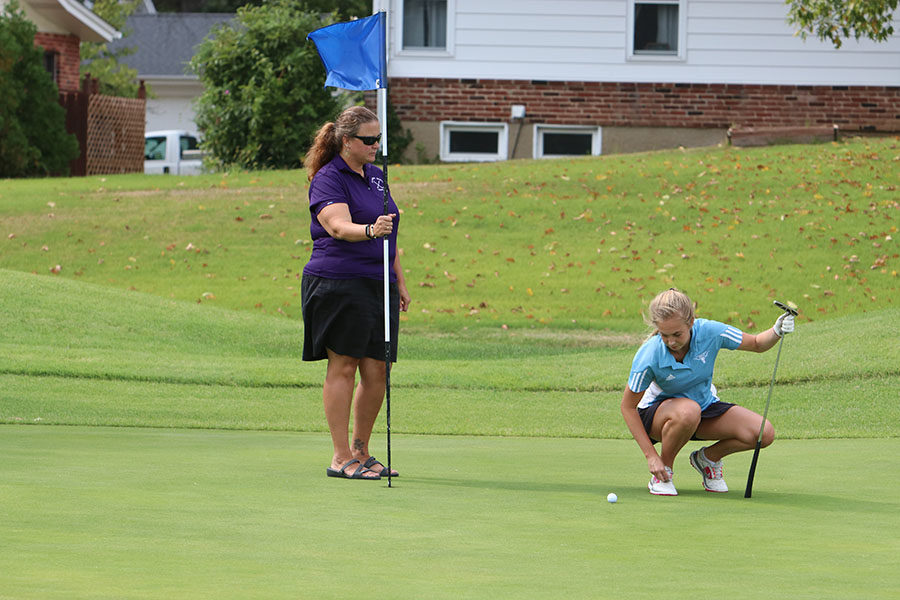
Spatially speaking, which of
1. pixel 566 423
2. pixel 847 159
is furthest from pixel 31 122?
pixel 566 423

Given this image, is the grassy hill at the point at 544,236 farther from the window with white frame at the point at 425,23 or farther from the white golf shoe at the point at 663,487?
the white golf shoe at the point at 663,487

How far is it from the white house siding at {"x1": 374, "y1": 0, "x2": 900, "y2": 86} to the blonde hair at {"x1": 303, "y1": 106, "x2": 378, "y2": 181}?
73.9 ft

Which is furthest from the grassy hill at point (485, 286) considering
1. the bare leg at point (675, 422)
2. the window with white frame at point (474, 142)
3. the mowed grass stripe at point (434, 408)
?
the bare leg at point (675, 422)

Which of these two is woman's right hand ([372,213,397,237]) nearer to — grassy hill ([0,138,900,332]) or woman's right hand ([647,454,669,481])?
woman's right hand ([647,454,669,481])

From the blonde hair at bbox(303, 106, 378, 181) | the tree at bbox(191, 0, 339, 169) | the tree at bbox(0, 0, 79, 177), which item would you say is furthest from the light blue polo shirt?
the tree at bbox(0, 0, 79, 177)

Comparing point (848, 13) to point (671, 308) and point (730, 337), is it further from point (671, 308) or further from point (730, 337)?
point (671, 308)

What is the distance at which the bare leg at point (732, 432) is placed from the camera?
23.5 ft

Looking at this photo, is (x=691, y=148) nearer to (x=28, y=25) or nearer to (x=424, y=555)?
(x=28, y=25)

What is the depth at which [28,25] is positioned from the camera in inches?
1154

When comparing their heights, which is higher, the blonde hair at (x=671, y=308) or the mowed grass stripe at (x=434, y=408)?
the blonde hair at (x=671, y=308)

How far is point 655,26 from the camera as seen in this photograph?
3022 centimetres

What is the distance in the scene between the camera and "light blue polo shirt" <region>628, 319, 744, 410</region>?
273 inches

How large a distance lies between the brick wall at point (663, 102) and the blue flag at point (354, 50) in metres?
22.0

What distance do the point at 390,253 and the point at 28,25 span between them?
78.3 feet
